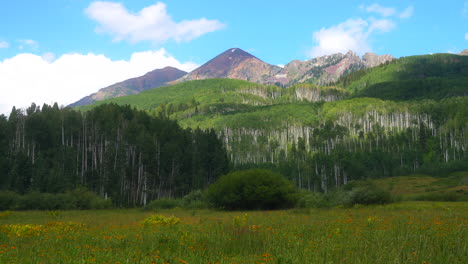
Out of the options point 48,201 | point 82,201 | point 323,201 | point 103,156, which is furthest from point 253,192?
point 103,156

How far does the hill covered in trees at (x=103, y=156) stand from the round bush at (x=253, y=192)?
24331 millimetres

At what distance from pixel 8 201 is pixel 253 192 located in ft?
99.5

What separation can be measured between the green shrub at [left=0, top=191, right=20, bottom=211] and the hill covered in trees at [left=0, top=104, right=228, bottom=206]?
33.8 ft

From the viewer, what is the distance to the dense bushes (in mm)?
45219

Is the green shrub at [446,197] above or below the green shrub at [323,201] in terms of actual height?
below

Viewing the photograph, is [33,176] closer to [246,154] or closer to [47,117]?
[47,117]

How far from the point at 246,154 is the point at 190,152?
303 feet

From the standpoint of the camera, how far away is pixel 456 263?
27.3 ft

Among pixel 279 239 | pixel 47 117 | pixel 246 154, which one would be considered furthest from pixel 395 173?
pixel 279 239

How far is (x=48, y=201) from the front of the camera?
46.7 meters

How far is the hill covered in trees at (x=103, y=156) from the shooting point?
59.4 m

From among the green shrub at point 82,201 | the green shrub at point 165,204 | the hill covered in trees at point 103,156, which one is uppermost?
the hill covered in trees at point 103,156

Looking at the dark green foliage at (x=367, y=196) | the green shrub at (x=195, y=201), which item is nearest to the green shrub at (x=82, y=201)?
the green shrub at (x=195, y=201)

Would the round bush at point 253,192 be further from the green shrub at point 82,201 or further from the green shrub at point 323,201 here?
the green shrub at point 82,201
